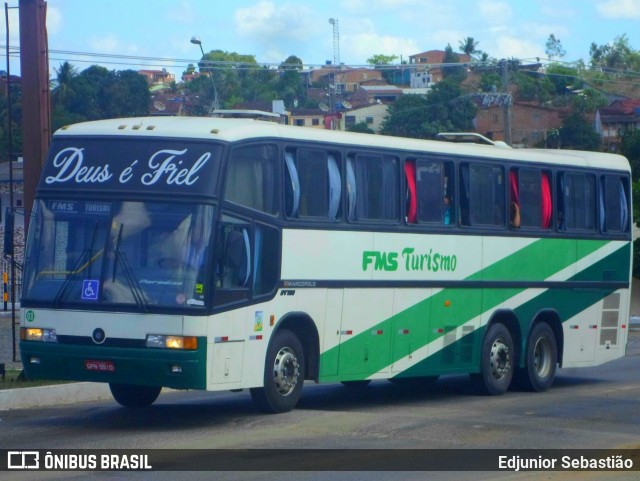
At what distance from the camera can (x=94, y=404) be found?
15281 mm

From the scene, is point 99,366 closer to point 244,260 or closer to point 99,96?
point 244,260

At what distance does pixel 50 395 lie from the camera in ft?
49.3

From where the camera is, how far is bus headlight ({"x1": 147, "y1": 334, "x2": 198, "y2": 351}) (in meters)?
12.2

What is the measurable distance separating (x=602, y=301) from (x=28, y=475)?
38.6 feet

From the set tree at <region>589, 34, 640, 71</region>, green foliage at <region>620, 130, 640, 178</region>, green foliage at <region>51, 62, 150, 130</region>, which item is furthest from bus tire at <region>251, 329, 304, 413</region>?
tree at <region>589, 34, 640, 71</region>

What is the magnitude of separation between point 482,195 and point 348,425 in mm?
5345

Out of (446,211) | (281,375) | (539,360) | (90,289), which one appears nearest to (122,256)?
(90,289)

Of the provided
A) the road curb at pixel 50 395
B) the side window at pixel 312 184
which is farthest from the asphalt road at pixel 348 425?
the side window at pixel 312 184

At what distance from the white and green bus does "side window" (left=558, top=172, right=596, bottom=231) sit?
0.06 m

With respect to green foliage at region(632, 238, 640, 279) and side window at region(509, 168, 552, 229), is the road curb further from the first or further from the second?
green foliage at region(632, 238, 640, 279)

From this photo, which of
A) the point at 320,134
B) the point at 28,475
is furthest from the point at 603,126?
the point at 28,475

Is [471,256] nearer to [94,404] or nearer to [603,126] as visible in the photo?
[94,404]

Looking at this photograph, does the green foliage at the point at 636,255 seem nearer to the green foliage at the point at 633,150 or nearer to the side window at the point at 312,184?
the green foliage at the point at 633,150

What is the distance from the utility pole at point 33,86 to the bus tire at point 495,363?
6.84 m
